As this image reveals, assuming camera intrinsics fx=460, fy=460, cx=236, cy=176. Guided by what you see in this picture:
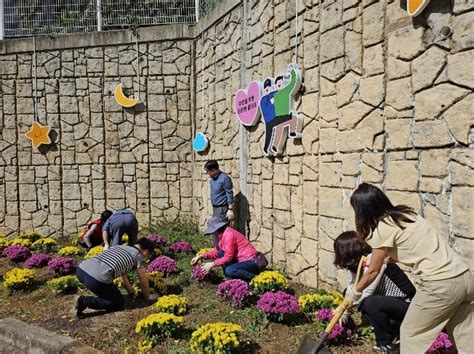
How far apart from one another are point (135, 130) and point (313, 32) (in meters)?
5.32

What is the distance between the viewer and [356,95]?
187 inches

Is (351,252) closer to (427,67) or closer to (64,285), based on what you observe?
(427,67)

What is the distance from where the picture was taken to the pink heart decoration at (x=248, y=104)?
22.1 feet

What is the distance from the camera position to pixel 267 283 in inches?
201

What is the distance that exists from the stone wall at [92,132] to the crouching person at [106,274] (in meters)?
4.74

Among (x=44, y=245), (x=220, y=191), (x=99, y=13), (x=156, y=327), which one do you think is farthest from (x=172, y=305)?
(x=99, y=13)

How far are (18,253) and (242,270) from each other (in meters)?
4.22

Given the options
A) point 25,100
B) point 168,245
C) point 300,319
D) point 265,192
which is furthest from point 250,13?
point 25,100

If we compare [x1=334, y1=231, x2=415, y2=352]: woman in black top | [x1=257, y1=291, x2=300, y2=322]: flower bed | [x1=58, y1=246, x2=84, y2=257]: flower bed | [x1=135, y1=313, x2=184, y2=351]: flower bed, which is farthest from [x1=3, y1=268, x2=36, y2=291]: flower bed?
[x1=334, y1=231, x2=415, y2=352]: woman in black top

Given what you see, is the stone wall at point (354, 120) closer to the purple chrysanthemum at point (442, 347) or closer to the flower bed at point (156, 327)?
the purple chrysanthemum at point (442, 347)

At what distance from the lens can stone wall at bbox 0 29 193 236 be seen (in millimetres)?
9711

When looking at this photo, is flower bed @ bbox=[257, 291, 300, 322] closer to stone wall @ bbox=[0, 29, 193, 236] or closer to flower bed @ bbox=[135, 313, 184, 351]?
flower bed @ bbox=[135, 313, 184, 351]

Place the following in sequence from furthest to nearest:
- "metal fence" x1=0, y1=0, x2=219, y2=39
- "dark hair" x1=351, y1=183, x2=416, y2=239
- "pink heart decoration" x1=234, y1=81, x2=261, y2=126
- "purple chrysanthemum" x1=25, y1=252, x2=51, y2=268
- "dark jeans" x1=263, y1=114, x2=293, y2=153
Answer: "metal fence" x1=0, y1=0, x2=219, y2=39 → "purple chrysanthemum" x1=25, y1=252, x2=51, y2=268 → "pink heart decoration" x1=234, y1=81, x2=261, y2=126 → "dark jeans" x1=263, y1=114, x2=293, y2=153 → "dark hair" x1=351, y1=183, x2=416, y2=239

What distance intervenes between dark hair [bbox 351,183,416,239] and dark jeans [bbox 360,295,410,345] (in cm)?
89
